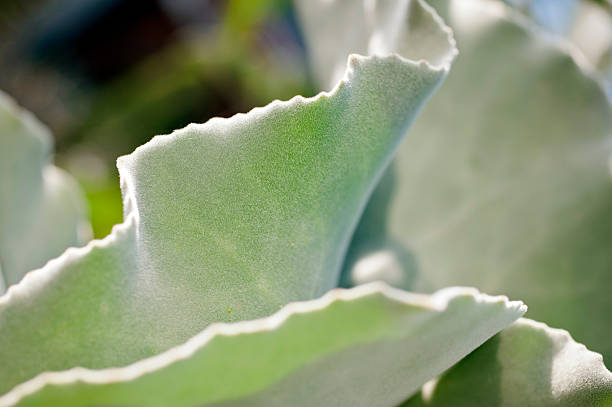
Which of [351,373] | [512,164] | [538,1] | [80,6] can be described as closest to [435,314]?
[351,373]

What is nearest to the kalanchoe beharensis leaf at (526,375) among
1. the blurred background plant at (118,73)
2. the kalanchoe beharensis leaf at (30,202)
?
the kalanchoe beharensis leaf at (30,202)

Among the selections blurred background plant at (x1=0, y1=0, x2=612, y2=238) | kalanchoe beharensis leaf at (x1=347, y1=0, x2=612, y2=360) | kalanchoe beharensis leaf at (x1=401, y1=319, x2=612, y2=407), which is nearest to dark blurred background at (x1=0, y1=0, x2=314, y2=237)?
blurred background plant at (x1=0, y1=0, x2=612, y2=238)

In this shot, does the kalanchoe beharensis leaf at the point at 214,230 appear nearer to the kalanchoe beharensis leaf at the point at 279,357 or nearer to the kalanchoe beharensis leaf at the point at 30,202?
the kalanchoe beharensis leaf at the point at 279,357

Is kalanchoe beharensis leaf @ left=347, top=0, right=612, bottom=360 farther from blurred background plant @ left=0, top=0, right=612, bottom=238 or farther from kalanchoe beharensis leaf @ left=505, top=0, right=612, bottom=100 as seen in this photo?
blurred background plant @ left=0, top=0, right=612, bottom=238

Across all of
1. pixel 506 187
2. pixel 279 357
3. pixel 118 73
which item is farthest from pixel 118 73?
Answer: pixel 279 357

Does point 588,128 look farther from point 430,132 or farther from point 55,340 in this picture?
point 55,340
